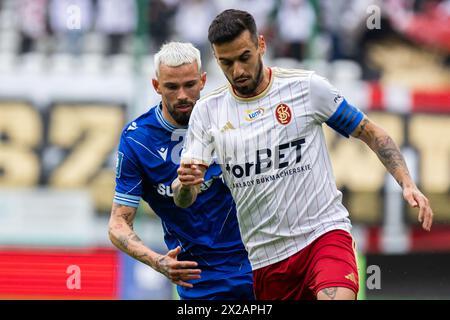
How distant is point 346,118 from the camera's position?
5.91 m

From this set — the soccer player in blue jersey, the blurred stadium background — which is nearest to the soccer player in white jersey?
the soccer player in blue jersey

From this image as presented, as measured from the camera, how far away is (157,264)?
6.00 meters

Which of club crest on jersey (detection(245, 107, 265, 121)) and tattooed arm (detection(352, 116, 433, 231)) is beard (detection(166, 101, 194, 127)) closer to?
club crest on jersey (detection(245, 107, 265, 121))

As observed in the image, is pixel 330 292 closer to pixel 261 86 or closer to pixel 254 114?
pixel 254 114

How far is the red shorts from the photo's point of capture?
5663 mm

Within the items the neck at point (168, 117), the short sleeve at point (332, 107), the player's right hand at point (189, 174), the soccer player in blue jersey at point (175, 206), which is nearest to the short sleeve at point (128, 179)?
the soccer player in blue jersey at point (175, 206)

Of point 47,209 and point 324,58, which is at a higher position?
point 324,58

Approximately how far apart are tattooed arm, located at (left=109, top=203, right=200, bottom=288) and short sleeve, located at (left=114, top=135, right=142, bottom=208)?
5 cm

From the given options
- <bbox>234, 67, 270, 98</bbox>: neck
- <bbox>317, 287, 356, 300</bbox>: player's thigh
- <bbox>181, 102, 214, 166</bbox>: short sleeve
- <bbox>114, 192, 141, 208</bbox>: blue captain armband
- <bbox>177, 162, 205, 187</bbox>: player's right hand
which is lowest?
<bbox>317, 287, 356, 300</bbox>: player's thigh

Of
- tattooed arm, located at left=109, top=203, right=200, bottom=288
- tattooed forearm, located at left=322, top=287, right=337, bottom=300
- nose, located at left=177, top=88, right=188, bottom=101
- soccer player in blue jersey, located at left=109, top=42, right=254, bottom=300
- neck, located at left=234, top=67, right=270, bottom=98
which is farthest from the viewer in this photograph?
soccer player in blue jersey, located at left=109, top=42, right=254, bottom=300

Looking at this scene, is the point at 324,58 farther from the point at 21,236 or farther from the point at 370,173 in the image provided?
the point at 21,236

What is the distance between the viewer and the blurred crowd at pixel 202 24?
524 inches

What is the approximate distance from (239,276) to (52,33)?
789 centimetres
